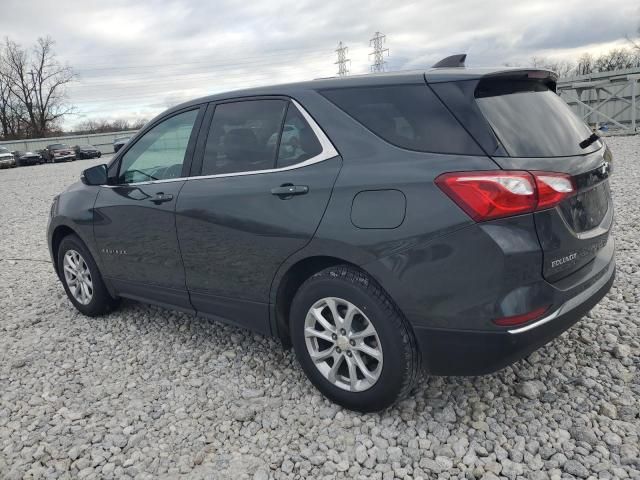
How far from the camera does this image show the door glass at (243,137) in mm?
3033

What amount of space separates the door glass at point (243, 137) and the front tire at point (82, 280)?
5.58 feet

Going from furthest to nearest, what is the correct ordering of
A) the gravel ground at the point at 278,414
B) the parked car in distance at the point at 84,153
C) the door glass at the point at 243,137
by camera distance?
1. the parked car in distance at the point at 84,153
2. the door glass at the point at 243,137
3. the gravel ground at the point at 278,414

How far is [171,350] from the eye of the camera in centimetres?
382

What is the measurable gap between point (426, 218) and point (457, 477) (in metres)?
1.16

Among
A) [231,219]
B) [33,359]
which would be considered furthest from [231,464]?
[33,359]

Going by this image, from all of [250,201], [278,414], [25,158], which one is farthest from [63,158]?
[278,414]

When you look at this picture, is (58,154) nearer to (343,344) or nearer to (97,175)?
(97,175)

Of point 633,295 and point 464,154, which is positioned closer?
point 464,154

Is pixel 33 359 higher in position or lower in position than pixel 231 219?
lower

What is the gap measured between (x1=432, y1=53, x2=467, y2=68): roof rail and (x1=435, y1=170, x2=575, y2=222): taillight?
1016 millimetres

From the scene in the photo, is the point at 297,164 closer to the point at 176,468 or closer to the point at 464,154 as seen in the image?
the point at 464,154

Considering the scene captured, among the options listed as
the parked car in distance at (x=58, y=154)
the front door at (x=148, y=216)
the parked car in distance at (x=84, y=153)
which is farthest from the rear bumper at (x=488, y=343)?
the parked car in distance at (x=84, y=153)

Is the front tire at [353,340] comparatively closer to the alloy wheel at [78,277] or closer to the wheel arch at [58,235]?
the alloy wheel at [78,277]

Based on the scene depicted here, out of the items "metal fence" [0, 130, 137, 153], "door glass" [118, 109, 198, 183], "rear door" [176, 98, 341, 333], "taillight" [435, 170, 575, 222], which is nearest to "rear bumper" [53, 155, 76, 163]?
"metal fence" [0, 130, 137, 153]
